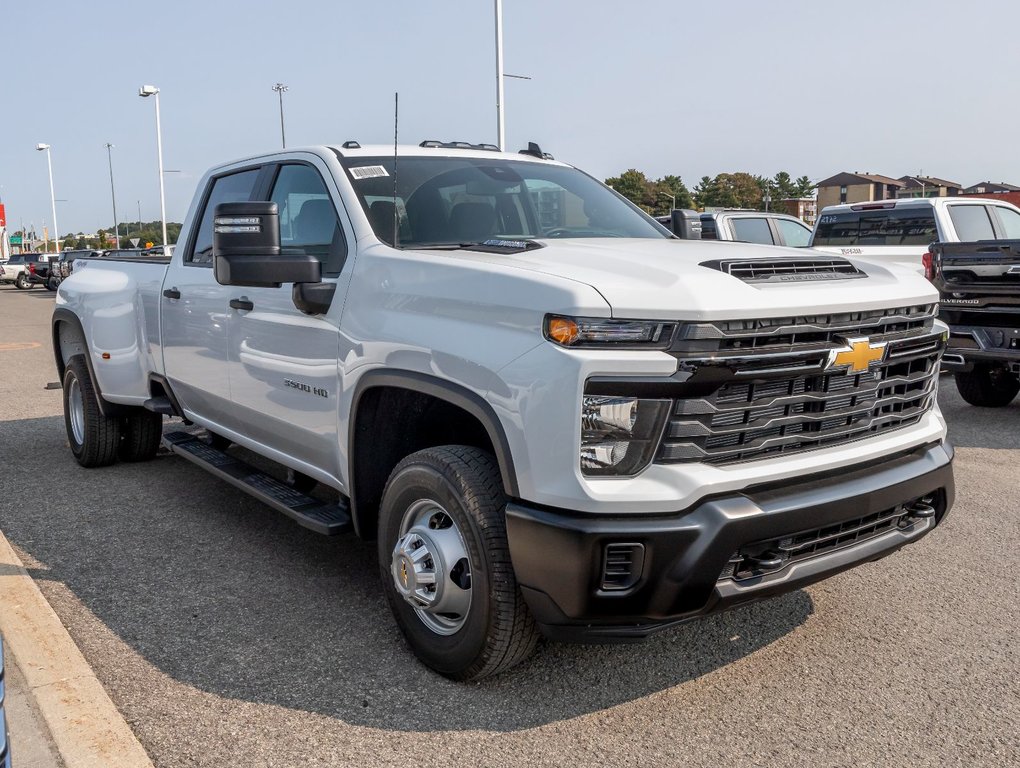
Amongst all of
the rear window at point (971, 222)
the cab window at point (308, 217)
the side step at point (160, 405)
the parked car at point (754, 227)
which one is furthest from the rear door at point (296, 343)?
the rear window at point (971, 222)

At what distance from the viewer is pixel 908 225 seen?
11.0 m

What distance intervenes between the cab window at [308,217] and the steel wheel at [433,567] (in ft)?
3.79

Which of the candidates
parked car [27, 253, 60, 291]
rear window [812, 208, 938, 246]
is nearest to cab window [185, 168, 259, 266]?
rear window [812, 208, 938, 246]

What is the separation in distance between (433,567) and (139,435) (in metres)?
3.97

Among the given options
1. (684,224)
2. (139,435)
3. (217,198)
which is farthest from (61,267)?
(684,224)

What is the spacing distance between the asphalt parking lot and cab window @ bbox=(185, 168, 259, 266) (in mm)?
1497

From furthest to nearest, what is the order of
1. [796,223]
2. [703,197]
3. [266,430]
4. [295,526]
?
[703,197] < [796,223] < [295,526] < [266,430]

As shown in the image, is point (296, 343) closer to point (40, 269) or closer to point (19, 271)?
point (40, 269)

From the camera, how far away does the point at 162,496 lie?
580cm

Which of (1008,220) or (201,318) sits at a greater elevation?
(1008,220)

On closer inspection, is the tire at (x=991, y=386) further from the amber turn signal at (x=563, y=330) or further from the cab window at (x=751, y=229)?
the amber turn signal at (x=563, y=330)

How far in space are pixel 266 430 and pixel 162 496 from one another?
170 cm

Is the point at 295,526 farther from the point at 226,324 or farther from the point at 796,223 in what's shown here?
the point at 796,223

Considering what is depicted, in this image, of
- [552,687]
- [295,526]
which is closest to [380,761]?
[552,687]
